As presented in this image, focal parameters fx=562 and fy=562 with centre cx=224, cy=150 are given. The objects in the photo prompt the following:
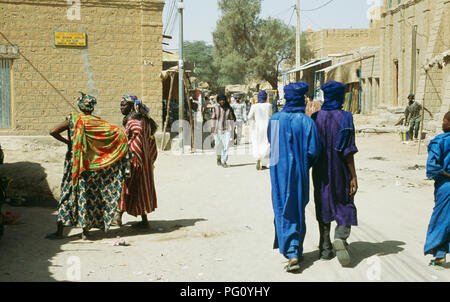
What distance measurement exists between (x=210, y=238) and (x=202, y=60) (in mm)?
74277

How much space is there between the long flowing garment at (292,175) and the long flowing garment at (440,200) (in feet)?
3.44

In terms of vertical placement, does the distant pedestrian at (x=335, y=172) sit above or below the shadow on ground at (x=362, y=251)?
above

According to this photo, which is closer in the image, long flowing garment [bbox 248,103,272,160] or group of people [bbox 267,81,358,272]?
group of people [bbox 267,81,358,272]

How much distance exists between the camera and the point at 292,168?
5.04 m

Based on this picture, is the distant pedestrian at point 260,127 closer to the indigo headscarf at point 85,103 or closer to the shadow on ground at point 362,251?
the shadow on ground at point 362,251

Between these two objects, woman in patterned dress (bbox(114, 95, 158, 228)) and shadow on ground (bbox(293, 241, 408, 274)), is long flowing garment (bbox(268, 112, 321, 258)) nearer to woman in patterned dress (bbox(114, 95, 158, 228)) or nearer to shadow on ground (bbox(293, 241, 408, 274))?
shadow on ground (bbox(293, 241, 408, 274))

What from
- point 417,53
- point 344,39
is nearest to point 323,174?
point 417,53

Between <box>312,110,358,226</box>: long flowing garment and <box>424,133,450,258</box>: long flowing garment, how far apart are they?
2.23ft

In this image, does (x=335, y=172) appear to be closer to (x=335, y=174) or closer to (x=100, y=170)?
(x=335, y=174)

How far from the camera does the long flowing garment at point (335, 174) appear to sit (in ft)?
17.1

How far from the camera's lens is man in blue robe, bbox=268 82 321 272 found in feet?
16.4

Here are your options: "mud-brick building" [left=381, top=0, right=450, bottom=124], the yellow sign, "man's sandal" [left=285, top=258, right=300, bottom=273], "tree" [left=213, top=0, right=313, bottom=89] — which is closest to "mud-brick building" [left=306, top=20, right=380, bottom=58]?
"tree" [left=213, top=0, right=313, bottom=89]
